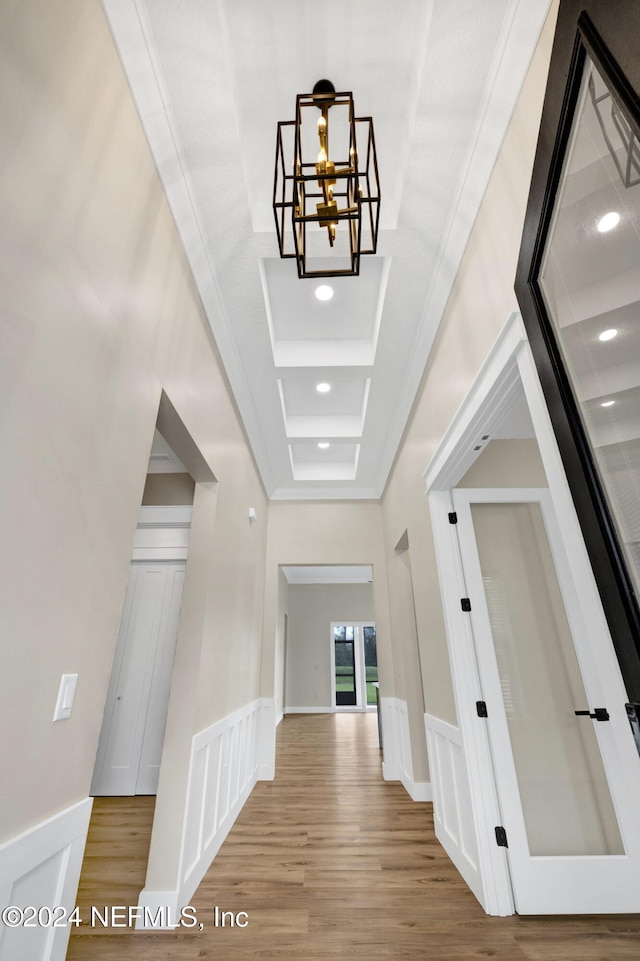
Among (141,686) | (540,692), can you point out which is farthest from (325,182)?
(141,686)

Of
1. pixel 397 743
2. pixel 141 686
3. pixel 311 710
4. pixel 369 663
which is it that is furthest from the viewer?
pixel 369 663

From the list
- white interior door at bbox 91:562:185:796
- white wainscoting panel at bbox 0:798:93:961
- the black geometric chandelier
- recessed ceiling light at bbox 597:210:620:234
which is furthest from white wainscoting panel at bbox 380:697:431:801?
recessed ceiling light at bbox 597:210:620:234

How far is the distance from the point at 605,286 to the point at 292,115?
185cm

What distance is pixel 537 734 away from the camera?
222cm

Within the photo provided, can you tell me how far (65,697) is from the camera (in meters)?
1.15

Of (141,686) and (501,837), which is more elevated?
(141,686)

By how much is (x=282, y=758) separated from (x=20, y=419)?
216 inches

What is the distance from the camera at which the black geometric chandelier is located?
4.44 feet

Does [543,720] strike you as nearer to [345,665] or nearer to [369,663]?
[345,665]

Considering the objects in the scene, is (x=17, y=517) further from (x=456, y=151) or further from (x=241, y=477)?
(x=241, y=477)

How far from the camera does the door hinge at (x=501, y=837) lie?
2.03 m

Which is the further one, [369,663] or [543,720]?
[369,663]

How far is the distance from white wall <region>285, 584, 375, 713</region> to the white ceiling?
8124 mm

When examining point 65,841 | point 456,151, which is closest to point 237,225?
point 456,151
